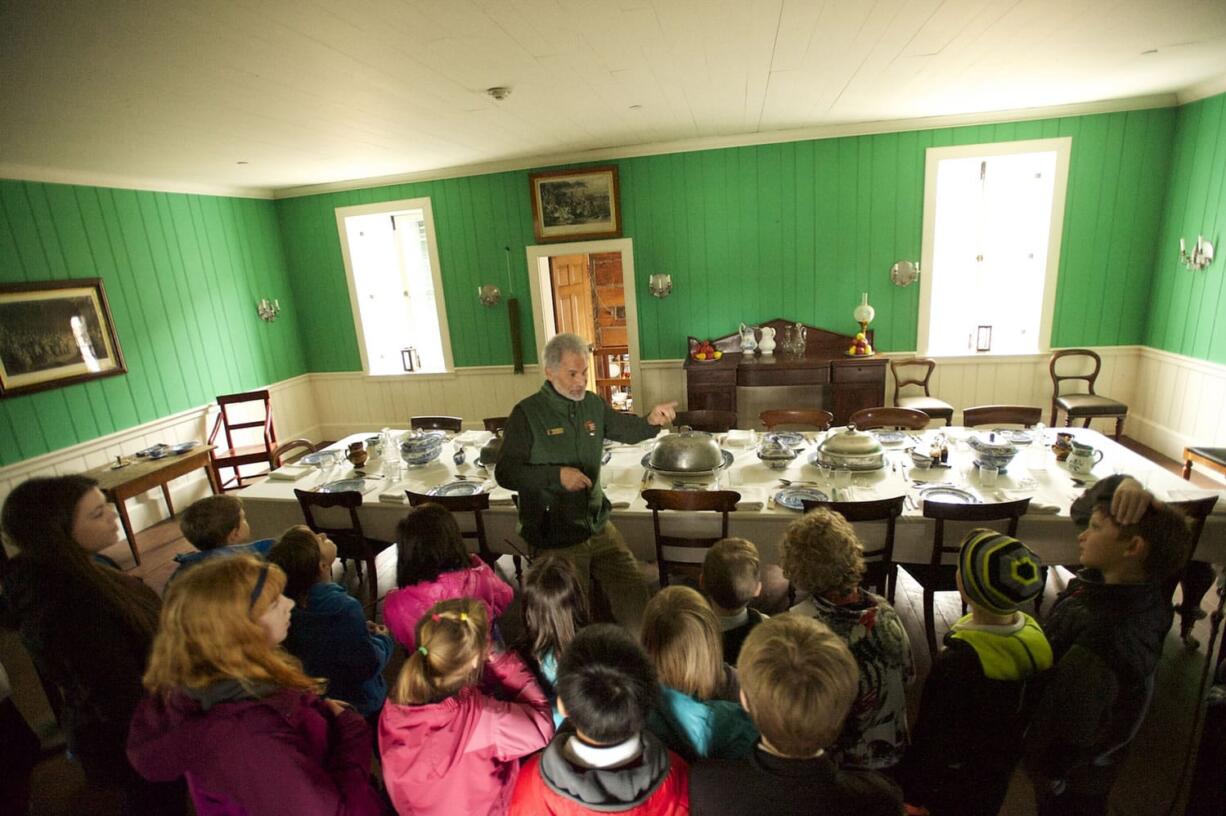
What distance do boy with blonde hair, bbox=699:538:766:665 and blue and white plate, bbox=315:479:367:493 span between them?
8.33 feet

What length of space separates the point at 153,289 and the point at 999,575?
23.4ft

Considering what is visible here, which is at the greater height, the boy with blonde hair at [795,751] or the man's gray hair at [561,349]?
the man's gray hair at [561,349]

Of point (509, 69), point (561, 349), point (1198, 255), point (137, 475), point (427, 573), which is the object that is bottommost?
point (137, 475)

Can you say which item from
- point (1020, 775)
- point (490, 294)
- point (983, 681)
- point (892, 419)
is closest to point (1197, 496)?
point (1020, 775)

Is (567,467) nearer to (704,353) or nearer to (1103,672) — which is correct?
(1103,672)

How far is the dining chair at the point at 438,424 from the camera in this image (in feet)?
16.3

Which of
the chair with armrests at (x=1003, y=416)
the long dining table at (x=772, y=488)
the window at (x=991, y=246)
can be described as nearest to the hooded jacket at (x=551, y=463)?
the long dining table at (x=772, y=488)

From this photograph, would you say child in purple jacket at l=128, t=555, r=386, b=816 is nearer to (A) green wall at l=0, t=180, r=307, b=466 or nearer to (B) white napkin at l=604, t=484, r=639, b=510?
(B) white napkin at l=604, t=484, r=639, b=510

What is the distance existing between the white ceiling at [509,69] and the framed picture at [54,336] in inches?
37.4

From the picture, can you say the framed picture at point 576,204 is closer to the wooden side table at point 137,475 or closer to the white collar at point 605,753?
the wooden side table at point 137,475

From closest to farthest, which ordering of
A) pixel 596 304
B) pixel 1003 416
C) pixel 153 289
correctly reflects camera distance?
pixel 1003 416
pixel 153 289
pixel 596 304

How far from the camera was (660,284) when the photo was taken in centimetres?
638

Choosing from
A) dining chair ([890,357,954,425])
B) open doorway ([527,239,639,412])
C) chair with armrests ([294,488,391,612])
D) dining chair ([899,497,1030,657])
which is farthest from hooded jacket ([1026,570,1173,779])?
open doorway ([527,239,639,412])

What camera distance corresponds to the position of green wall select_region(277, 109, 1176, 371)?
5.54 meters
